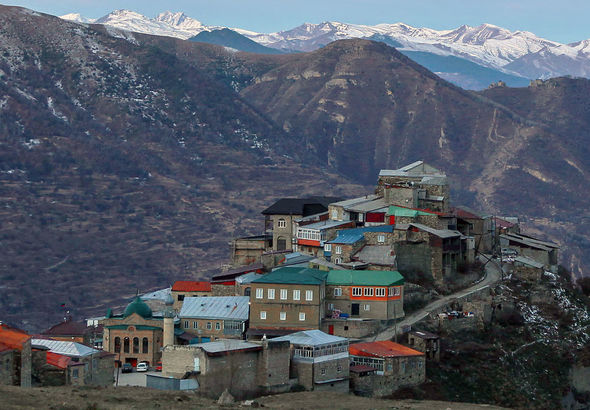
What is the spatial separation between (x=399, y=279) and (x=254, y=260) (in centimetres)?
2083

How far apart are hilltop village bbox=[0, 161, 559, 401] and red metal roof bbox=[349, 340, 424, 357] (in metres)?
0.13

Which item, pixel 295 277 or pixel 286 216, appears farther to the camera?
pixel 286 216

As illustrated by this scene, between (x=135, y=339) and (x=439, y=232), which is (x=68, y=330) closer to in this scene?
(x=135, y=339)

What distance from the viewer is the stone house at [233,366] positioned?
7175 cm

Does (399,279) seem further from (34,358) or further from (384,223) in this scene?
(34,358)

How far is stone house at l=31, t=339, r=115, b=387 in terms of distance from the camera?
232 ft

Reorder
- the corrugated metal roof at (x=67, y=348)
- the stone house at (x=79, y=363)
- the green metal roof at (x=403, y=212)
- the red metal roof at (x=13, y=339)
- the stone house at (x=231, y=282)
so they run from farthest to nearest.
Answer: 1. the green metal roof at (x=403, y=212)
2. the stone house at (x=231, y=282)
3. the corrugated metal roof at (x=67, y=348)
4. the stone house at (x=79, y=363)
5. the red metal roof at (x=13, y=339)

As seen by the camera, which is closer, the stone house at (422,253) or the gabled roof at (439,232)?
the stone house at (422,253)

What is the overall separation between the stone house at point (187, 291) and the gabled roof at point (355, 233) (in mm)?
9809

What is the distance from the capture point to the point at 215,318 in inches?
3366

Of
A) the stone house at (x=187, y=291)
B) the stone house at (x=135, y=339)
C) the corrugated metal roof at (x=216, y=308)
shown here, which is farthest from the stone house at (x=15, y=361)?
the stone house at (x=187, y=291)

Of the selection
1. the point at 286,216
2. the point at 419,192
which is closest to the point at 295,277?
the point at 419,192

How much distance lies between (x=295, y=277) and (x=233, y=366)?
12877mm

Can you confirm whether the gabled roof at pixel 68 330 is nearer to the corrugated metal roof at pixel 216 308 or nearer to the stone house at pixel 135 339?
the stone house at pixel 135 339
